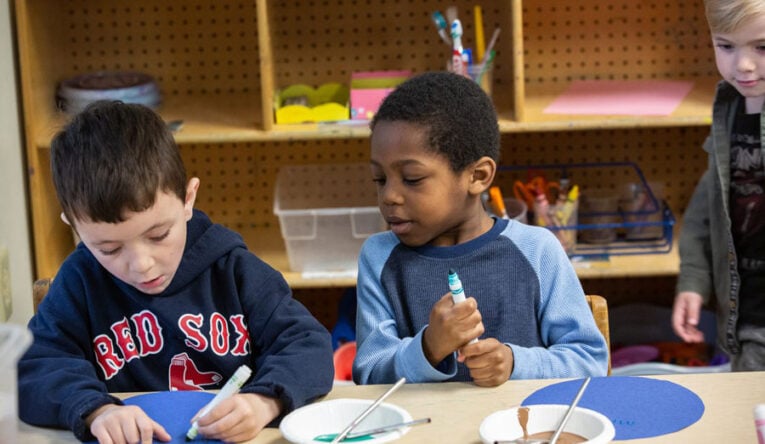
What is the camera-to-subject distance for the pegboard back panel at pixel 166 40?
294cm

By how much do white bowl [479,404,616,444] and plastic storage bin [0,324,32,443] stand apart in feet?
1.67

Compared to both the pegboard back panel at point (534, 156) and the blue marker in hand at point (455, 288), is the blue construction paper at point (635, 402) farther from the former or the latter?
the pegboard back panel at point (534, 156)

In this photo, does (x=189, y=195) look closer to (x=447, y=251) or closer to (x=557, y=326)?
(x=447, y=251)

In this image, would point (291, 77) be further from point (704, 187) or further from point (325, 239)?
point (704, 187)

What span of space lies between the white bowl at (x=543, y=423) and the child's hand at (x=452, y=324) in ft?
0.47

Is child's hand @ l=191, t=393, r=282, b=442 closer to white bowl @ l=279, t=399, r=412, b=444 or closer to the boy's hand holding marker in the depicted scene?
white bowl @ l=279, t=399, r=412, b=444

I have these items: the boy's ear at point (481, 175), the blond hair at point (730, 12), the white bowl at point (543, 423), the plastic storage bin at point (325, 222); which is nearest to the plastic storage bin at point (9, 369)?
the white bowl at point (543, 423)

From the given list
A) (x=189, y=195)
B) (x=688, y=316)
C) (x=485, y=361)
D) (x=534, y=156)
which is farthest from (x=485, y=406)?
(x=534, y=156)

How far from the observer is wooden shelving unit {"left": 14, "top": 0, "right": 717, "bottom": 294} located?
291 centimetres

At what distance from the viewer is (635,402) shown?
4.23 ft

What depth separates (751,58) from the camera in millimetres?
1784

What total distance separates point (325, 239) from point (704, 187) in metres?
1.05

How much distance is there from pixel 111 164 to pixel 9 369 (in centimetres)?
37

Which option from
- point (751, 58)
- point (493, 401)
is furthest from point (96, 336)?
point (751, 58)
